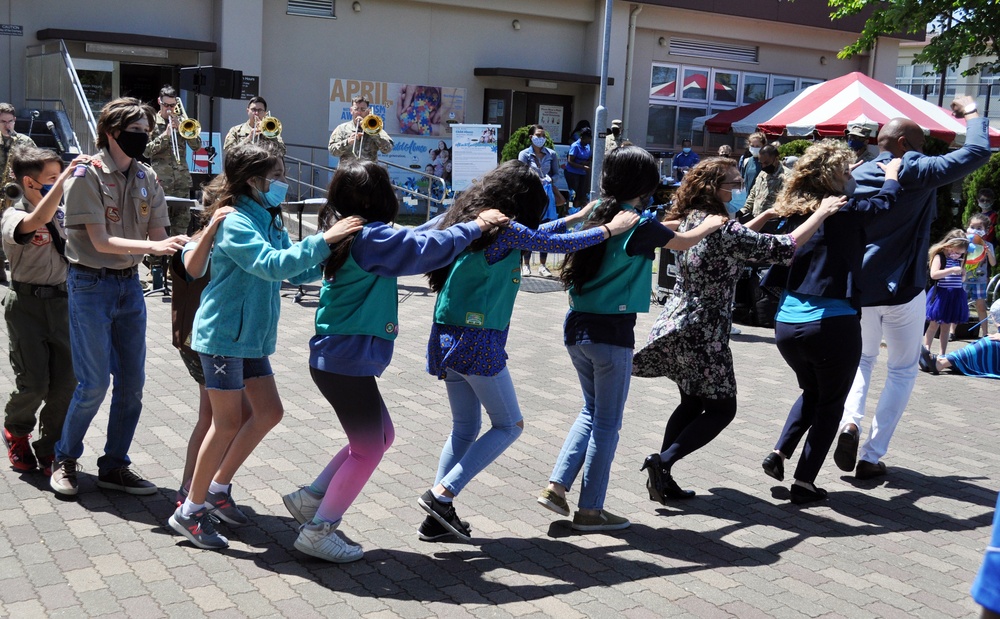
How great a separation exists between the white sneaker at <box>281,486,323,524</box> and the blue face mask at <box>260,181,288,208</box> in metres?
Result: 1.26

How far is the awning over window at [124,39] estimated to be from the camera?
56.2 feet

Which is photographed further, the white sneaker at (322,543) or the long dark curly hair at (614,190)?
Result: the long dark curly hair at (614,190)

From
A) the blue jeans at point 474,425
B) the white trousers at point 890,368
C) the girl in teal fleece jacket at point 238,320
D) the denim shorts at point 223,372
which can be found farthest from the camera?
the white trousers at point 890,368

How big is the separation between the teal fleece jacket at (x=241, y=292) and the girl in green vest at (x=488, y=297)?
2.03 ft

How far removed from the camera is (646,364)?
5137 mm

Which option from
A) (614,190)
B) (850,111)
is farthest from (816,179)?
(850,111)

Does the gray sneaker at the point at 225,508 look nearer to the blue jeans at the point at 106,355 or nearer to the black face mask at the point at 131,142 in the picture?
the blue jeans at the point at 106,355

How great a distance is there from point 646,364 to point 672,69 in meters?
21.2

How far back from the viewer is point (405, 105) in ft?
70.4

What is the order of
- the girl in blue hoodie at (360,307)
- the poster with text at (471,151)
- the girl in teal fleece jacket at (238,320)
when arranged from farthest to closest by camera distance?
the poster with text at (471,151) → the girl in teal fleece jacket at (238,320) → the girl in blue hoodie at (360,307)

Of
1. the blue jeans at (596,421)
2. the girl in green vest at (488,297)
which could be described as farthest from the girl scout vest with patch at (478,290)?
the blue jeans at (596,421)

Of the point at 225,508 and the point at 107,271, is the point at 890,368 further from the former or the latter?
the point at 107,271

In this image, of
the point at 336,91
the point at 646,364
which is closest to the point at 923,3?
the point at 336,91

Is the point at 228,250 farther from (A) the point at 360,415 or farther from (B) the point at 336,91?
(B) the point at 336,91
